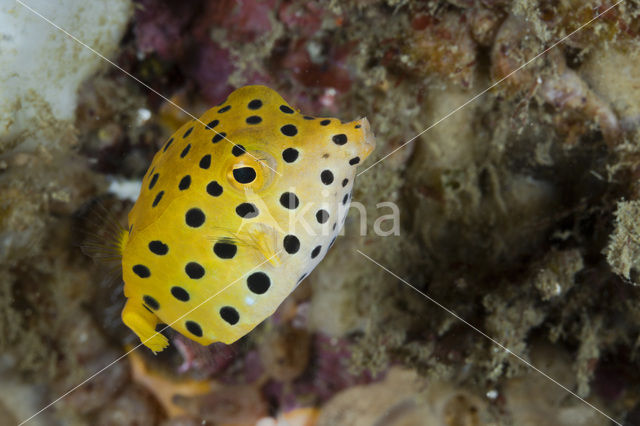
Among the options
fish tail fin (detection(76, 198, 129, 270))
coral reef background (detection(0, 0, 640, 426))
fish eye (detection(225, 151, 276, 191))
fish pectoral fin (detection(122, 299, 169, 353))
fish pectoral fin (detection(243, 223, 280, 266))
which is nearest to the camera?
fish eye (detection(225, 151, 276, 191))

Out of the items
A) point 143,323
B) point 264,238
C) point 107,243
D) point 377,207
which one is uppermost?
point 264,238

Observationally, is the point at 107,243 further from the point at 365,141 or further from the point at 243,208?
the point at 365,141

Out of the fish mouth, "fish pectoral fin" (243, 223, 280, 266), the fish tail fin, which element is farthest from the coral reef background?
the fish mouth

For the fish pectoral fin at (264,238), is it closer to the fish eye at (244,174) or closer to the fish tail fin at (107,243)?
the fish eye at (244,174)

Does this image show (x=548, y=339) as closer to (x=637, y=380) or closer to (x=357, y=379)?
(x=637, y=380)

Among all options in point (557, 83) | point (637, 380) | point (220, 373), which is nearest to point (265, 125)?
point (557, 83)

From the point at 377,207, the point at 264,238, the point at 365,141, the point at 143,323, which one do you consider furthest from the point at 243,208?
the point at 377,207

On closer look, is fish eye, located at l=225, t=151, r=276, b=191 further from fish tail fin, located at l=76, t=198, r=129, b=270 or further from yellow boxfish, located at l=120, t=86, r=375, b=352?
fish tail fin, located at l=76, t=198, r=129, b=270
